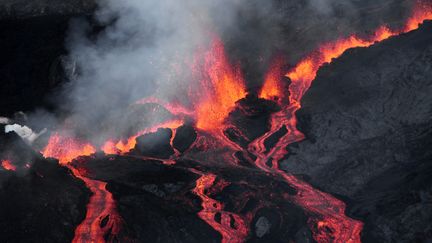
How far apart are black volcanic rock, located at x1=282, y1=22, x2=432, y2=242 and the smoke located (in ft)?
7.69

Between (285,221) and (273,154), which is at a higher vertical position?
(273,154)

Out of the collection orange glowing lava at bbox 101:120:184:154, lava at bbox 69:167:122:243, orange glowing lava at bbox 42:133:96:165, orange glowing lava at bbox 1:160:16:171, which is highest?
orange glowing lava at bbox 101:120:184:154

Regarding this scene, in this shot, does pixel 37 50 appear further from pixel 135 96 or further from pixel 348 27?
pixel 348 27

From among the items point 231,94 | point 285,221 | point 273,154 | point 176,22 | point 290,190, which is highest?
point 176,22

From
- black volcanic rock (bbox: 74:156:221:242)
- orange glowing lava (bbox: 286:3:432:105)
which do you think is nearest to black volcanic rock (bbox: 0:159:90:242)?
black volcanic rock (bbox: 74:156:221:242)

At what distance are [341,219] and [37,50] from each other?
15.0m

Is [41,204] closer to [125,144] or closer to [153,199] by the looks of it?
[153,199]

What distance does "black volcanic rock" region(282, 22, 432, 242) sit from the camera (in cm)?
1188

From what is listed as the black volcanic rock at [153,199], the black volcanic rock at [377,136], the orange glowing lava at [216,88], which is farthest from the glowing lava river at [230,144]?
the black volcanic rock at [377,136]

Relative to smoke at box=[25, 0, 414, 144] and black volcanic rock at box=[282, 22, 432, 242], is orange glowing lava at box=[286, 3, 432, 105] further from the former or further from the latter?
black volcanic rock at box=[282, 22, 432, 242]

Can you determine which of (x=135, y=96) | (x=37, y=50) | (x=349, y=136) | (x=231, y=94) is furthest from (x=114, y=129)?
(x=349, y=136)

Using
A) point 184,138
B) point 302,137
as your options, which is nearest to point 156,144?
point 184,138

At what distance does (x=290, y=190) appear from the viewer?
44.9 ft

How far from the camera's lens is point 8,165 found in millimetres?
14109
